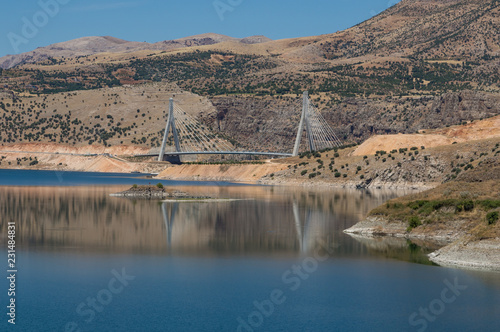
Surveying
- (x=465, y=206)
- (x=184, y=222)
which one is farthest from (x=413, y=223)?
(x=184, y=222)

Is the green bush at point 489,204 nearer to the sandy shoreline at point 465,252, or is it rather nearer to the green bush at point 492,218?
the sandy shoreline at point 465,252

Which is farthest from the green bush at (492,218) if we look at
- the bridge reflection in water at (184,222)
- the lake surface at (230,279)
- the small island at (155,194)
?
the small island at (155,194)

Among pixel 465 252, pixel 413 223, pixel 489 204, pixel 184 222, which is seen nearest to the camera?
pixel 465 252

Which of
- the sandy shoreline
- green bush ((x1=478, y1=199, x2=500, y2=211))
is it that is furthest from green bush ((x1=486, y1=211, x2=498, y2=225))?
green bush ((x1=478, y1=199, x2=500, y2=211))

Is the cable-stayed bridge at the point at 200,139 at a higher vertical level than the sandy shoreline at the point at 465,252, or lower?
higher

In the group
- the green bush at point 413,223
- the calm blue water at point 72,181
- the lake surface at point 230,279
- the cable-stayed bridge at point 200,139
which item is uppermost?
the cable-stayed bridge at point 200,139

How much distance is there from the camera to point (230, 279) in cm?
3878

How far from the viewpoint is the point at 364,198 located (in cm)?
8869

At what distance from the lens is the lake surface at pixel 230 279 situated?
103 ft

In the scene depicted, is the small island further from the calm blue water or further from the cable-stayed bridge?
the cable-stayed bridge

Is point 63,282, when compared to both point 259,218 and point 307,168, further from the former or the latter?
point 307,168

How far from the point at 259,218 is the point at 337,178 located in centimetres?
5503

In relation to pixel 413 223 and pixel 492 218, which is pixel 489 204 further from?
pixel 492 218

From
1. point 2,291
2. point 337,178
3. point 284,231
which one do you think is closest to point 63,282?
point 2,291
